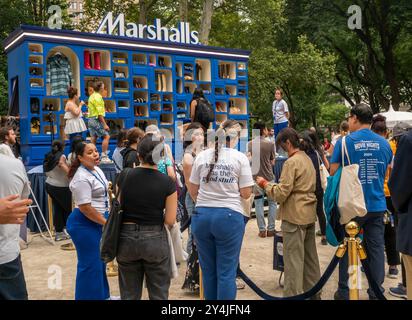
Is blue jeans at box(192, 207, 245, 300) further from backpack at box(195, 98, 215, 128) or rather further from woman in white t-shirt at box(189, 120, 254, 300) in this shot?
backpack at box(195, 98, 215, 128)

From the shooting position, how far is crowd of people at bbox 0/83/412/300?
12.1 ft

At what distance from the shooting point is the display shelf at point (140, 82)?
45.0 ft

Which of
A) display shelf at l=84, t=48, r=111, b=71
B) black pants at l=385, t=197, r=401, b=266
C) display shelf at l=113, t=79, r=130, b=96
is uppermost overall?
display shelf at l=84, t=48, r=111, b=71

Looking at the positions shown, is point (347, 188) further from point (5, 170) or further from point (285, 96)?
point (285, 96)

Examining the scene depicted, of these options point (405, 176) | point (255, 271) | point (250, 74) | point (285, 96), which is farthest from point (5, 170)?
point (285, 96)

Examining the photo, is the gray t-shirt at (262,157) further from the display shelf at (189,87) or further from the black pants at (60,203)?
the display shelf at (189,87)

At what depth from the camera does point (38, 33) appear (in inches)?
453

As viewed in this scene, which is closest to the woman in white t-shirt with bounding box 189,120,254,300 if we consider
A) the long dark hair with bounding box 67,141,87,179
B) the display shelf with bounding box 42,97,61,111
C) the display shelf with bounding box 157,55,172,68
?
the long dark hair with bounding box 67,141,87,179

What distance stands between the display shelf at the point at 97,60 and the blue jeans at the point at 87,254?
8.43m

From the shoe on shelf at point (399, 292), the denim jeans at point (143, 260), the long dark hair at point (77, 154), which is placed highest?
the long dark hair at point (77, 154)

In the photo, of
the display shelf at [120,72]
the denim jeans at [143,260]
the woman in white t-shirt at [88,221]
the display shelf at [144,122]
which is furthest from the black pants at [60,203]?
the denim jeans at [143,260]

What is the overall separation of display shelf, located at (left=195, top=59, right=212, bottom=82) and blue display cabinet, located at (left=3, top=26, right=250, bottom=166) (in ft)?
0.10

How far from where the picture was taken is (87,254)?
488cm
